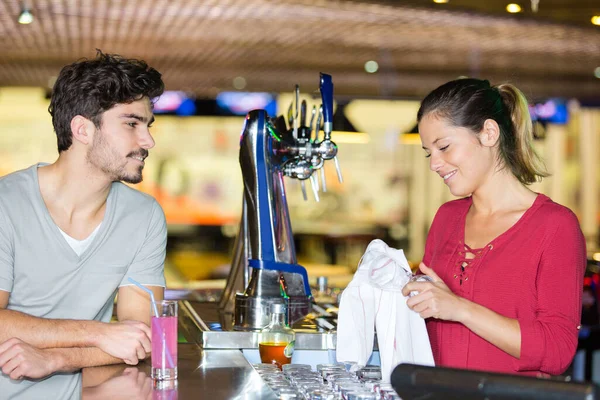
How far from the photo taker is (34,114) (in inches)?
394

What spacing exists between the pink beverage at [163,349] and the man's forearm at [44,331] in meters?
0.26

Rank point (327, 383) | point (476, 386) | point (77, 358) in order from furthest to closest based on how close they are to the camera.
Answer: point (77, 358) → point (327, 383) → point (476, 386)

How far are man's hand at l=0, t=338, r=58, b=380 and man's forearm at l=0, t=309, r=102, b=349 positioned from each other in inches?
1.5

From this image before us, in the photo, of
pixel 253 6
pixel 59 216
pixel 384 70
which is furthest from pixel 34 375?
pixel 384 70

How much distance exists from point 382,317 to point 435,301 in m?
0.23

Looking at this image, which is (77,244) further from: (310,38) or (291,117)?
(310,38)

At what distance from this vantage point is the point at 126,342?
1938 millimetres

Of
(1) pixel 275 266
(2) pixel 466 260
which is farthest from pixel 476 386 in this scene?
(1) pixel 275 266

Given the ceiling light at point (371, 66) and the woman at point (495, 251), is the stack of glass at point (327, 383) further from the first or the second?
the ceiling light at point (371, 66)

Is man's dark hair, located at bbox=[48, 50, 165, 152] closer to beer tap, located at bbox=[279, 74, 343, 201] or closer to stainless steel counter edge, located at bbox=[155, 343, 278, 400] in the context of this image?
beer tap, located at bbox=[279, 74, 343, 201]

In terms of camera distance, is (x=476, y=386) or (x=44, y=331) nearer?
(x=476, y=386)

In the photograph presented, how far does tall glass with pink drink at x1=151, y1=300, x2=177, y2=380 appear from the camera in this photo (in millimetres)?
1760

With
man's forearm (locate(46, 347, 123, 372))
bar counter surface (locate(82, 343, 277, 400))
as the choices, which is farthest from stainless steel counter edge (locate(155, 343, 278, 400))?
man's forearm (locate(46, 347, 123, 372))

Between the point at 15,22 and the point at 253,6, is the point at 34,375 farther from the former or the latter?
the point at 15,22
